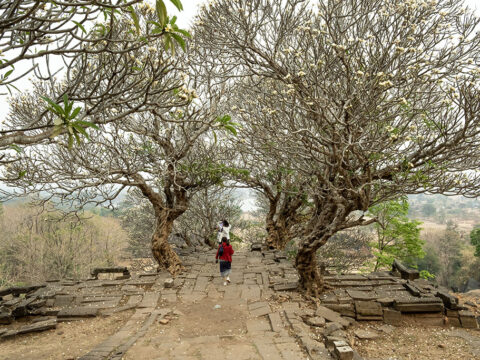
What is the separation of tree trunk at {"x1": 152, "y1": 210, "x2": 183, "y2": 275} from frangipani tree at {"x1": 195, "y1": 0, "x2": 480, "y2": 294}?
13.8 ft

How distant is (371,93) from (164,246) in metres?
7.00

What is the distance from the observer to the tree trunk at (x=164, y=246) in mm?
8875

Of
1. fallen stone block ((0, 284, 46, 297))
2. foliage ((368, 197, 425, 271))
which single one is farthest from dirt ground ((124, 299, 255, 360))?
foliage ((368, 197, 425, 271))

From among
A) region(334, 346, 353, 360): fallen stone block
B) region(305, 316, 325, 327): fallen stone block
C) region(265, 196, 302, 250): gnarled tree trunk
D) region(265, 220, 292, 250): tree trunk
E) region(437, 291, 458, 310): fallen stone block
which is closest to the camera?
region(334, 346, 353, 360): fallen stone block

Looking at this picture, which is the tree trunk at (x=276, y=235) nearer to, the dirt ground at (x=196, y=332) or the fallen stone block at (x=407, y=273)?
the fallen stone block at (x=407, y=273)

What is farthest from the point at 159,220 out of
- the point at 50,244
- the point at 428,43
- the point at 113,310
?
the point at 50,244

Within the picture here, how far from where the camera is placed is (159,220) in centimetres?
895

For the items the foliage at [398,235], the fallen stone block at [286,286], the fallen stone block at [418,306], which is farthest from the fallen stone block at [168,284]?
the foliage at [398,235]

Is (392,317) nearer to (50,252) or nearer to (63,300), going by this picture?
(63,300)

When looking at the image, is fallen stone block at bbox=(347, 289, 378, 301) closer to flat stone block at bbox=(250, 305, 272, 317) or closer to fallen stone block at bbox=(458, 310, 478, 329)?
fallen stone block at bbox=(458, 310, 478, 329)

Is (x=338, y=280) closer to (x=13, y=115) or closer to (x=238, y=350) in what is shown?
(x=238, y=350)

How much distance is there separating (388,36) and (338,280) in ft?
19.7

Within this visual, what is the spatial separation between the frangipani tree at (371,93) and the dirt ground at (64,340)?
4546mm

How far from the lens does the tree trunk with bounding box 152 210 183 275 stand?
8.88 meters
